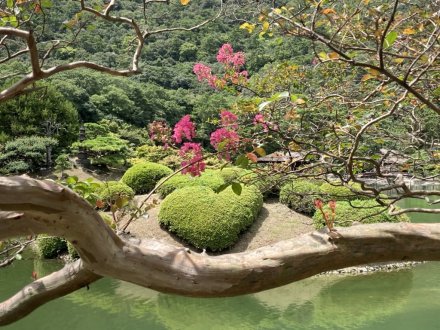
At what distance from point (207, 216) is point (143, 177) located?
4.28m

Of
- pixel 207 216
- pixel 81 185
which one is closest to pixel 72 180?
pixel 81 185

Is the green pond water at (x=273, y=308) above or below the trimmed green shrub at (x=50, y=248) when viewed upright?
below

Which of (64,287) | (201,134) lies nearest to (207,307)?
(64,287)

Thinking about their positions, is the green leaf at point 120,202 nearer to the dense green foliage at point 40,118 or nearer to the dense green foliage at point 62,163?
the dense green foliage at point 62,163

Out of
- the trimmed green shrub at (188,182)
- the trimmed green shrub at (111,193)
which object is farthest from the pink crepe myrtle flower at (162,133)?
the trimmed green shrub at (188,182)

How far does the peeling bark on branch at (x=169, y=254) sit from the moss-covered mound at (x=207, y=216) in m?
7.28

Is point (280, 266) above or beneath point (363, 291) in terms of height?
above

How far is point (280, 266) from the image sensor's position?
1077 millimetres

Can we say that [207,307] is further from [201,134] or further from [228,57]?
[201,134]

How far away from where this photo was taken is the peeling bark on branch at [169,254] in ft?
2.95

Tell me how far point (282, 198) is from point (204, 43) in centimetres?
1896

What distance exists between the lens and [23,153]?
1700cm

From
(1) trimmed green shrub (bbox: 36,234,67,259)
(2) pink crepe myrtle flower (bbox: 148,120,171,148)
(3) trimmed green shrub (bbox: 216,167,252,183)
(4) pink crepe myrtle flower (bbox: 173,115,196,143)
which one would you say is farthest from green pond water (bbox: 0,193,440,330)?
(4) pink crepe myrtle flower (bbox: 173,115,196,143)

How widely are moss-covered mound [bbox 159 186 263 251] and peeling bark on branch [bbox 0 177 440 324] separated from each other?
728cm
